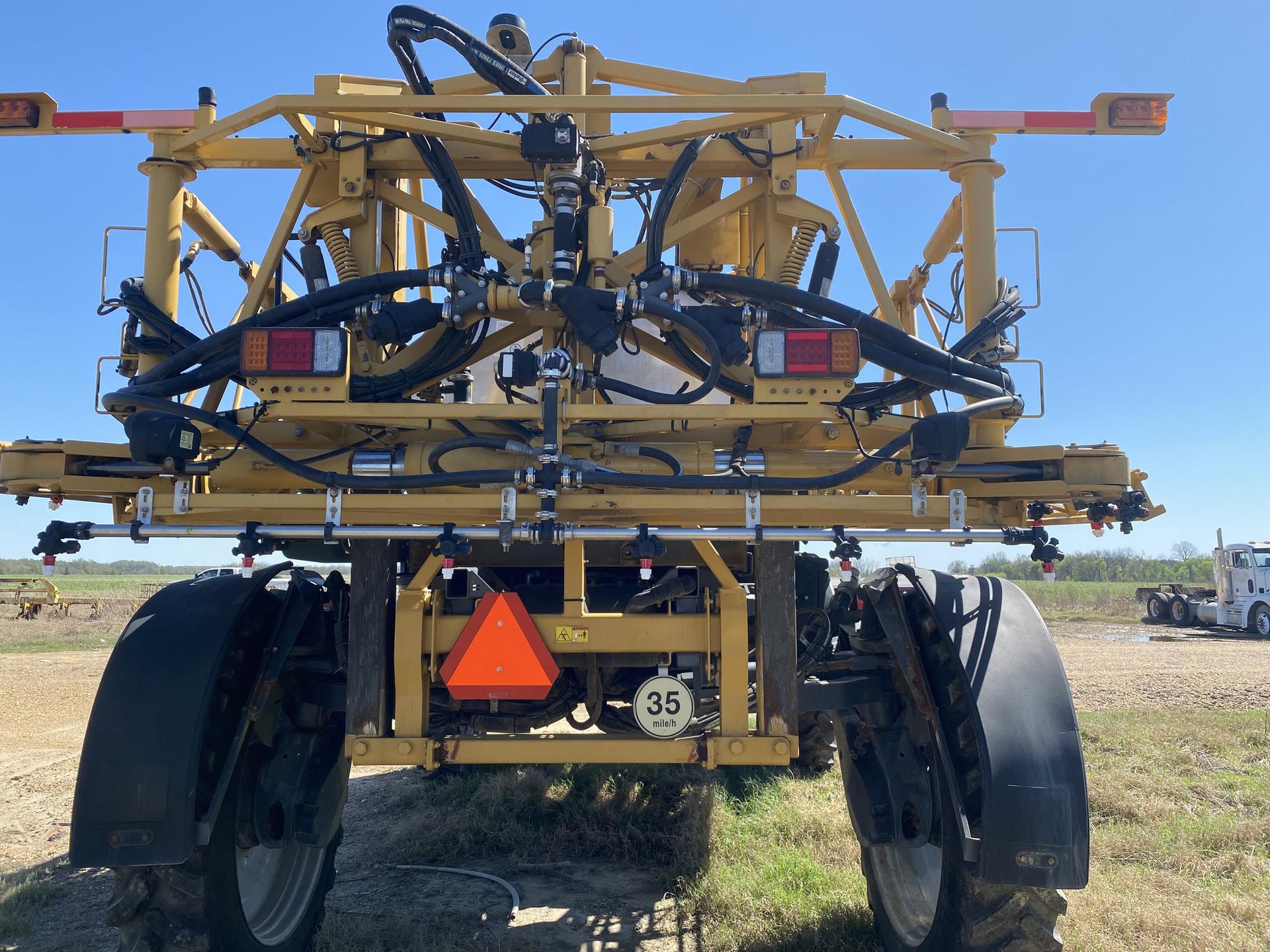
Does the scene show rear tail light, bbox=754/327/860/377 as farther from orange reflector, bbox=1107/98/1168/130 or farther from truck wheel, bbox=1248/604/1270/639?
truck wheel, bbox=1248/604/1270/639

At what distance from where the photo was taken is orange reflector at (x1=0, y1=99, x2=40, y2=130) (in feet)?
12.6

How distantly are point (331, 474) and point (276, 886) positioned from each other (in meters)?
2.03

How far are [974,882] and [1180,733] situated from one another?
6.41 meters

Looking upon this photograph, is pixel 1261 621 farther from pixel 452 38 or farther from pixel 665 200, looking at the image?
pixel 452 38

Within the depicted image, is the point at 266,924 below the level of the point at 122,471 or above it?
below

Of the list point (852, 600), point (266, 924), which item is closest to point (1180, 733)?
point (852, 600)

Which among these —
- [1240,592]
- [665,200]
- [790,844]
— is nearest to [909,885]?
[790,844]

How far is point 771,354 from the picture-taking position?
9.63ft

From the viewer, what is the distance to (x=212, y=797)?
10.2ft

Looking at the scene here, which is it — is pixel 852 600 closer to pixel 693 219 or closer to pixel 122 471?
pixel 693 219

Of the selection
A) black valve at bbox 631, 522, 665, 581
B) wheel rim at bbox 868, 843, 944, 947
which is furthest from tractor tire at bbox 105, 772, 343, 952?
wheel rim at bbox 868, 843, 944, 947

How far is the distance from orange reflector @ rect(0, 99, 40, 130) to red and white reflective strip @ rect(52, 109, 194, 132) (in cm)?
19

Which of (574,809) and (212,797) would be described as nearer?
(212,797)

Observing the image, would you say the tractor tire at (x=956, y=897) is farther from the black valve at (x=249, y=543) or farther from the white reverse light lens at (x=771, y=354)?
the black valve at (x=249, y=543)
